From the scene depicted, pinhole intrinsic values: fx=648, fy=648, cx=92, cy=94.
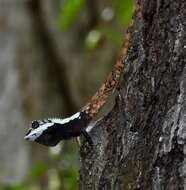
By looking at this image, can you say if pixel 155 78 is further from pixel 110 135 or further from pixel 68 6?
pixel 68 6

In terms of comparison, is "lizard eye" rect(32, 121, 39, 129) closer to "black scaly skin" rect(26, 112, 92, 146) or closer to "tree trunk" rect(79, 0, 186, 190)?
"black scaly skin" rect(26, 112, 92, 146)

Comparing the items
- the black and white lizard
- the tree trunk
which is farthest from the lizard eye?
the tree trunk

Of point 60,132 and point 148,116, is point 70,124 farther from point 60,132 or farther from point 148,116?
point 148,116

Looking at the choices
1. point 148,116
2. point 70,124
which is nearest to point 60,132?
point 70,124

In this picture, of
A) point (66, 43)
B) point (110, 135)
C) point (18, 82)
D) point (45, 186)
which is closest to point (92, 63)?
point (66, 43)

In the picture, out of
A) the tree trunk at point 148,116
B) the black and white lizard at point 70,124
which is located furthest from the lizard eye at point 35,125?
the tree trunk at point 148,116

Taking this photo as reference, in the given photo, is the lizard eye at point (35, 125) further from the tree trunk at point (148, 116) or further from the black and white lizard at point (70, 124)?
the tree trunk at point (148, 116)
